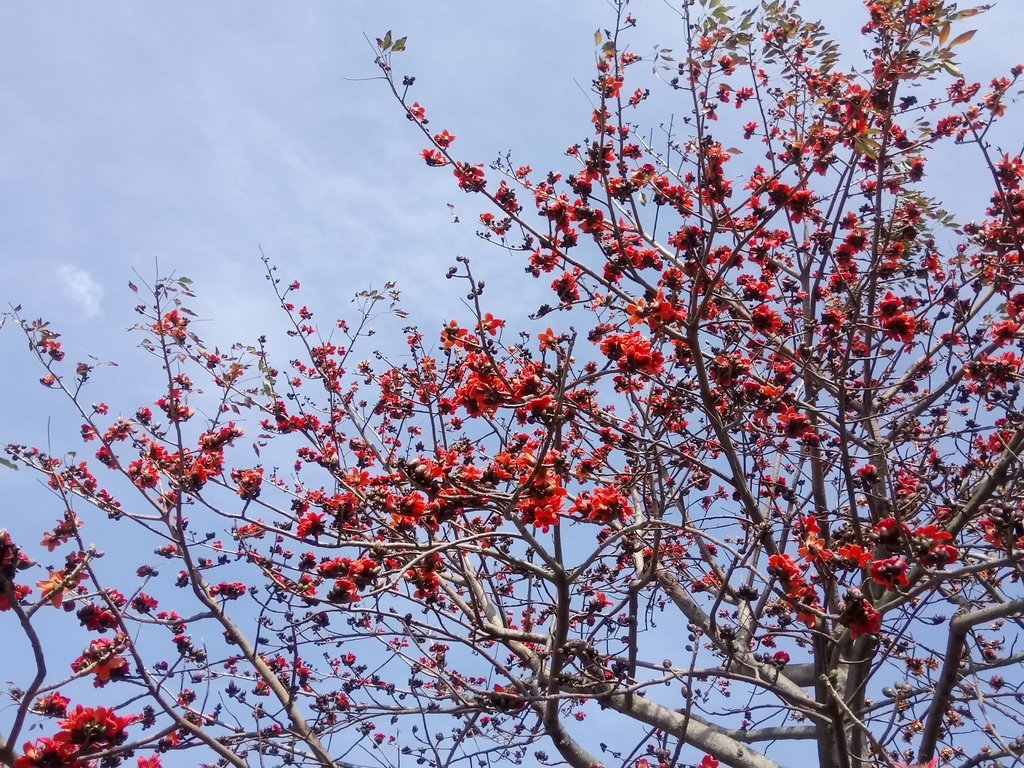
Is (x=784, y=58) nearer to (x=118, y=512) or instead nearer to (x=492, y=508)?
(x=492, y=508)

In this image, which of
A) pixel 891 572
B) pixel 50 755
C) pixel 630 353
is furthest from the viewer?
pixel 630 353

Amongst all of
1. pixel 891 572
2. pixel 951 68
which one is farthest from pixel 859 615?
pixel 951 68

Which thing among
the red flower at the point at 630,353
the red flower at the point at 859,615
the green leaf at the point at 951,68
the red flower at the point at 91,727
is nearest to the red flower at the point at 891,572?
the red flower at the point at 859,615

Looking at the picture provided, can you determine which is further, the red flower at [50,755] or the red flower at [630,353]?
the red flower at [630,353]

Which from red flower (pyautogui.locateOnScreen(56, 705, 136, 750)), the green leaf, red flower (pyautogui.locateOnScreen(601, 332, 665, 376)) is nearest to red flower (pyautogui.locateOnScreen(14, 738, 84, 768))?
red flower (pyautogui.locateOnScreen(56, 705, 136, 750))

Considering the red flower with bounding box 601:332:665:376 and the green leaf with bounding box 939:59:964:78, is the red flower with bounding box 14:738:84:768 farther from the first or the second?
the green leaf with bounding box 939:59:964:78

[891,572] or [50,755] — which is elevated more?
[891,572]

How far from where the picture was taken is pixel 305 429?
19.9 ft

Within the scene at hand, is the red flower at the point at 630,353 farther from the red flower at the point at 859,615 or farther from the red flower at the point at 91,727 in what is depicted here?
the red flower at the point at 91,727

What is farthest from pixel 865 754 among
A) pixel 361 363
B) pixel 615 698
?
pixel 361 363

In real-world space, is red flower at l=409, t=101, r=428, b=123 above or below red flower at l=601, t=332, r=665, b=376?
above

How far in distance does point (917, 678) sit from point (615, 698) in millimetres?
2911

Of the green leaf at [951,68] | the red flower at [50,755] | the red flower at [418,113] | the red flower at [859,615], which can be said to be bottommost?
the red flower at [50,755]

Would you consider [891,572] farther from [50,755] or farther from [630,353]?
[50,755]
